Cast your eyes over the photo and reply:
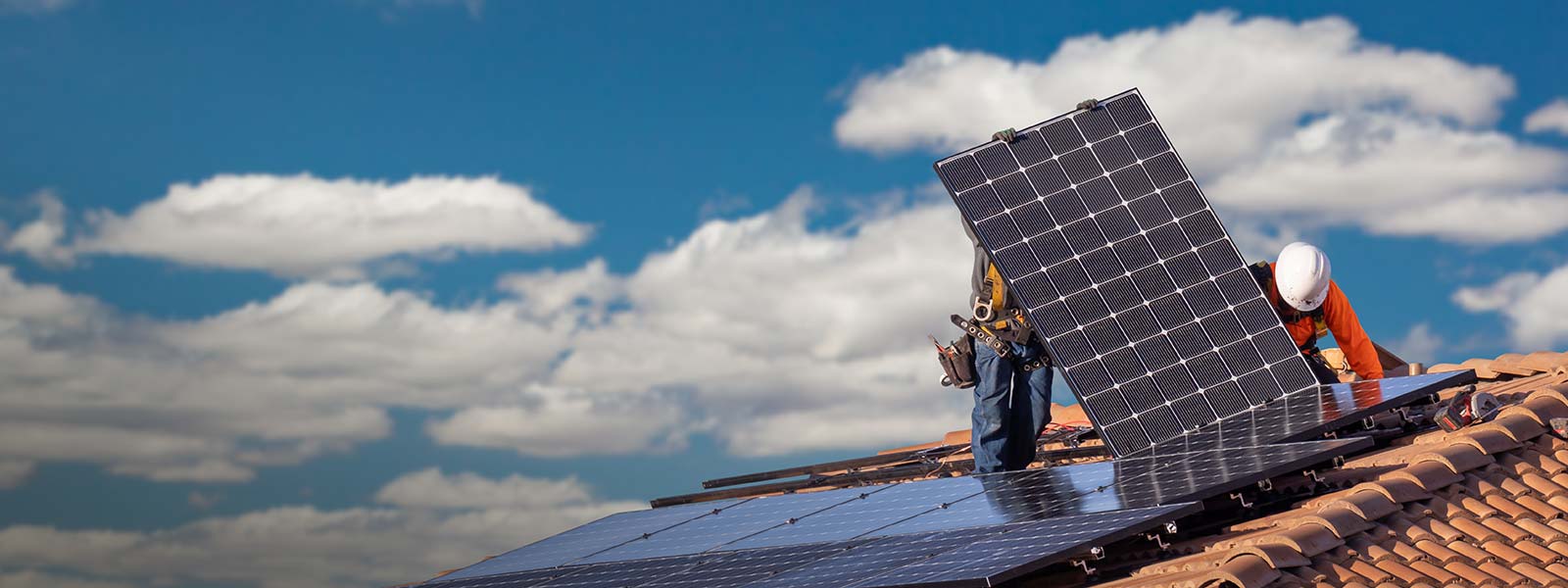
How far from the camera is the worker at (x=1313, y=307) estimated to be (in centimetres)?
1359

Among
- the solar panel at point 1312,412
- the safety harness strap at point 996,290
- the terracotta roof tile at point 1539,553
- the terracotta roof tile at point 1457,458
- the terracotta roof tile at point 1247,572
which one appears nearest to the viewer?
the terracotta roof tile at point 1247,572

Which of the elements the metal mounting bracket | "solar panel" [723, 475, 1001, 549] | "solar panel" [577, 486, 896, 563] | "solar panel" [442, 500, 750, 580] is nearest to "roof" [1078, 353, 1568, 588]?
the metal mounting bracket

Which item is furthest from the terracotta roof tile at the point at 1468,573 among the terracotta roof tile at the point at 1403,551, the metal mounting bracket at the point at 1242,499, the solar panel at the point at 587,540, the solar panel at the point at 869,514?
the solar panel at the point at 587,540

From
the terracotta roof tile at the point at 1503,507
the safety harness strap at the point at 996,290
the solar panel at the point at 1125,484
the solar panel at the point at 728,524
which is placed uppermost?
the safety harness strap at the point at 996,290

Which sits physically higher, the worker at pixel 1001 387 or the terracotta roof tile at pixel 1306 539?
the worker at pixel 1001 387

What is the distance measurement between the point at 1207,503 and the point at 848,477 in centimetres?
702

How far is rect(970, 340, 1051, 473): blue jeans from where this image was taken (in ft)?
46.4

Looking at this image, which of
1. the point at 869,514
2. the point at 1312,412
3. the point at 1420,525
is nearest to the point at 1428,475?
the point at 1420,525

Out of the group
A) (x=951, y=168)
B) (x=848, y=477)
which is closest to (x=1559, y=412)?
(x=951, y=168)

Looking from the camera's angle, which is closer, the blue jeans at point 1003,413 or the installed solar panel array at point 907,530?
the installed solar panel array at point 907,530

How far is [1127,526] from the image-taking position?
9383 millimetres

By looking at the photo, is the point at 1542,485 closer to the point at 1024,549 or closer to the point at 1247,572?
the point at 1247,572

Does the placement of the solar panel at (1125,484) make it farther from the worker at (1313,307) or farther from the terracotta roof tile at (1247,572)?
the worker at (1313,307)

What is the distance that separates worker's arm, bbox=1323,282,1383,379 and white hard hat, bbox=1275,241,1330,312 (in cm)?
18
